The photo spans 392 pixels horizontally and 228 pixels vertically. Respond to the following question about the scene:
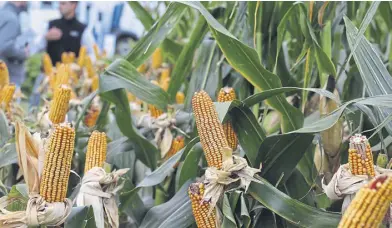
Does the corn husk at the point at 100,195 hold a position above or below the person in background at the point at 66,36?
above

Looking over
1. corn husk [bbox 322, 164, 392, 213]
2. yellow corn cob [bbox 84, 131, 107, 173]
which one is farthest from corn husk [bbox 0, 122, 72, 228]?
corn husk [bbox 322, 164, 392, 213]

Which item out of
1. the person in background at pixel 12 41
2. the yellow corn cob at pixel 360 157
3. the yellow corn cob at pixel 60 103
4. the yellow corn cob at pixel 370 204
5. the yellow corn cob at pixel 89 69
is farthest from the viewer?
the yellow corn cob at pixel 89 69

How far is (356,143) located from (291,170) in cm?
34

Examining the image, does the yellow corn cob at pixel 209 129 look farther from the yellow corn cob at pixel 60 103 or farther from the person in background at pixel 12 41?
the person in background at pixel 12 41

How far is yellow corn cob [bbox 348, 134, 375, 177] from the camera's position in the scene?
112cm

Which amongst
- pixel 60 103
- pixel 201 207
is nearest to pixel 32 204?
pixel 201 207

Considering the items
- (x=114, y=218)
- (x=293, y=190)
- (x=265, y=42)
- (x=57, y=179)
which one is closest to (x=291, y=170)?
(x=293, y=190)

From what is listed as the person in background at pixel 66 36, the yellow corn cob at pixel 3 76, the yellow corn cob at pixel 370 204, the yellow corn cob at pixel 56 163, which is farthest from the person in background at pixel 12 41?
the yellow corn cob at pixel 370 204

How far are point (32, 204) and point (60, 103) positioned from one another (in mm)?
563

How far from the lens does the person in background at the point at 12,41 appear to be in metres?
3.31

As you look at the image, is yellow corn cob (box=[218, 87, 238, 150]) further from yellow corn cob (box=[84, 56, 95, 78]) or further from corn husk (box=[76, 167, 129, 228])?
yellow corn cob (box=[84, 56, 95, 78])

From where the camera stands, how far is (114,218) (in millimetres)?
1367

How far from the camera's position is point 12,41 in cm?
356

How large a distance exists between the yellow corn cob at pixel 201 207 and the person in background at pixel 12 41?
2325 mm
